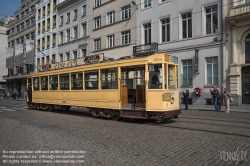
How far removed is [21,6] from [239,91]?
56001 mm

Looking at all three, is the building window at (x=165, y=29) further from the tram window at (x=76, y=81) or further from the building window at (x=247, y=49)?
the tram window at (x=76, y=81)

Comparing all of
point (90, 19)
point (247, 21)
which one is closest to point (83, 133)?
point (247, 21)

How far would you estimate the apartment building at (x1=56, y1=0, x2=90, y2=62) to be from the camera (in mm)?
33469

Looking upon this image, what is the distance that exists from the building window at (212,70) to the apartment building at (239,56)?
124cm

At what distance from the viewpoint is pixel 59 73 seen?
47.7ft

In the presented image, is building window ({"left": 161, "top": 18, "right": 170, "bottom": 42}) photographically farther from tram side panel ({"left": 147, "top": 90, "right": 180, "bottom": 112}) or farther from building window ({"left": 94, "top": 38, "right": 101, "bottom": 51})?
tram side panel ({"left": 147, "top": 90, "right": 180, "bottom": 112})

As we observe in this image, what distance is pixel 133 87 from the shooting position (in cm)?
1130

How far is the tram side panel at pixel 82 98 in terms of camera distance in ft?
36.0

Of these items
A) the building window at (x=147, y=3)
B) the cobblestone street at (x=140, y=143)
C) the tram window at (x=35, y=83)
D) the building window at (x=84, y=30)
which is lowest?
the cobblestone street at (x=140, y=143)

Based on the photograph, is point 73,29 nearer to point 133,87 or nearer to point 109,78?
point 109,78

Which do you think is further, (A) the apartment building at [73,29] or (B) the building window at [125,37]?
(A) the apartment building at [73,29]

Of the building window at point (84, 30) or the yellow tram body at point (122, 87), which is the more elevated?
the building window at point (84, 30)

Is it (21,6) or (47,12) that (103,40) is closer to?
(47,12)

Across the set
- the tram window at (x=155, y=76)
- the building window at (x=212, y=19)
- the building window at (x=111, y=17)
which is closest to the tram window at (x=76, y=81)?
the tram window at (x=155, y=76)
